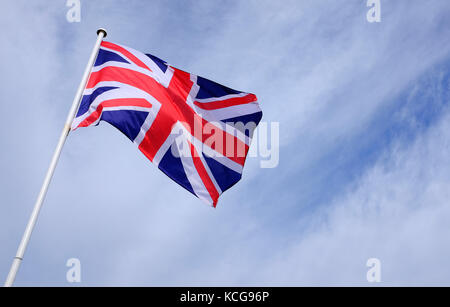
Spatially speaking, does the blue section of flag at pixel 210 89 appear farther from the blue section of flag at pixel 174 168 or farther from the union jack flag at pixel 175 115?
the blue section of flag at pixel 174 168

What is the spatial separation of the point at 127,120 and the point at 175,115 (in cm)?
164

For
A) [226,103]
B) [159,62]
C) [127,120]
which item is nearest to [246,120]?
[226,103]

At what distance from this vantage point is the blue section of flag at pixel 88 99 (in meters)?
9.27

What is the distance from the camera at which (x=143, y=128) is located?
959cm

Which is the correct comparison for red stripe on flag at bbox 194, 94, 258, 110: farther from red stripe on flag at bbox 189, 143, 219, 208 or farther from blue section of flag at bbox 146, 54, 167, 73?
red stripe on flag at bbox 189, 143, 219, 208

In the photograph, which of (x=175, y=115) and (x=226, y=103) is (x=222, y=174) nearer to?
(x=175, y=115)

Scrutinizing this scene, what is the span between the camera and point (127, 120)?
30.5 feet

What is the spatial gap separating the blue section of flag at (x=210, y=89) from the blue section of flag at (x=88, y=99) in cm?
287

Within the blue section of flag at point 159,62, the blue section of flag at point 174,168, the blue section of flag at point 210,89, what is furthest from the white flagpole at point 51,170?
the blue section of flag at point 210,89

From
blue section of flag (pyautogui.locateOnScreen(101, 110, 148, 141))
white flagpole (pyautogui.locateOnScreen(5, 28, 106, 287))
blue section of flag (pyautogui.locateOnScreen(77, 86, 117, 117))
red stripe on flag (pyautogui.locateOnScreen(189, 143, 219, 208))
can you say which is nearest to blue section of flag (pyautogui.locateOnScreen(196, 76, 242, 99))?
red stripe on flag (pyautogui.locateOnScreen(189, 143, 219, 208))

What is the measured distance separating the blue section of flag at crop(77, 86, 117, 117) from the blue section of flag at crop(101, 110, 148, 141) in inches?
23.5
